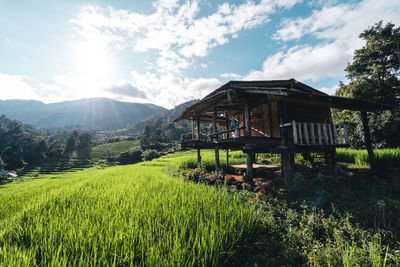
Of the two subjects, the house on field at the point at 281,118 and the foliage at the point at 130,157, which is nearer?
the house on field at the point at 281,118

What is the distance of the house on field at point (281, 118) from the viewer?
6836mm

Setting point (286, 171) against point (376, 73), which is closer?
point (286, 171)

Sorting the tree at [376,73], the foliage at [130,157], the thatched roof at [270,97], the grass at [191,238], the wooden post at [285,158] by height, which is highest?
the tree at [376,73]

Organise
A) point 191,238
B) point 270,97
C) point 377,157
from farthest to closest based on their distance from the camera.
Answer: point 377,157 < point 270,97 < point 191,238

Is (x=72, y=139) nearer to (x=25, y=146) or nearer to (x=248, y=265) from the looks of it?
(x=25, y=146)

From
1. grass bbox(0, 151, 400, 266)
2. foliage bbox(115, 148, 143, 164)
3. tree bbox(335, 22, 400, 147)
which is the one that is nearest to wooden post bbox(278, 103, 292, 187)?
grass bbox(0, 151, 400, 266)

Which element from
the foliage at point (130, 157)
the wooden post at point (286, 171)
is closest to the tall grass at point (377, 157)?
the wooden post at point (286, 171)

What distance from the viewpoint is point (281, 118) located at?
288 inches

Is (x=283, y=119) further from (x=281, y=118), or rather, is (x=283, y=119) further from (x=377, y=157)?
(x=377, y=157)

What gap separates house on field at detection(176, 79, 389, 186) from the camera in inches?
269

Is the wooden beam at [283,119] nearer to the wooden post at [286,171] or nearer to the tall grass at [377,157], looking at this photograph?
the wooden post at [286,171]

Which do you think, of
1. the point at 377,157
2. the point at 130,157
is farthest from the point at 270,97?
the point at 130,157

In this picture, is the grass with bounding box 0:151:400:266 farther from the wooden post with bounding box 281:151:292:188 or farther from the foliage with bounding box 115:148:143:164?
the foliage with bounding box 115:148:143:164

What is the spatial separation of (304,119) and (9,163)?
77.2 metres
